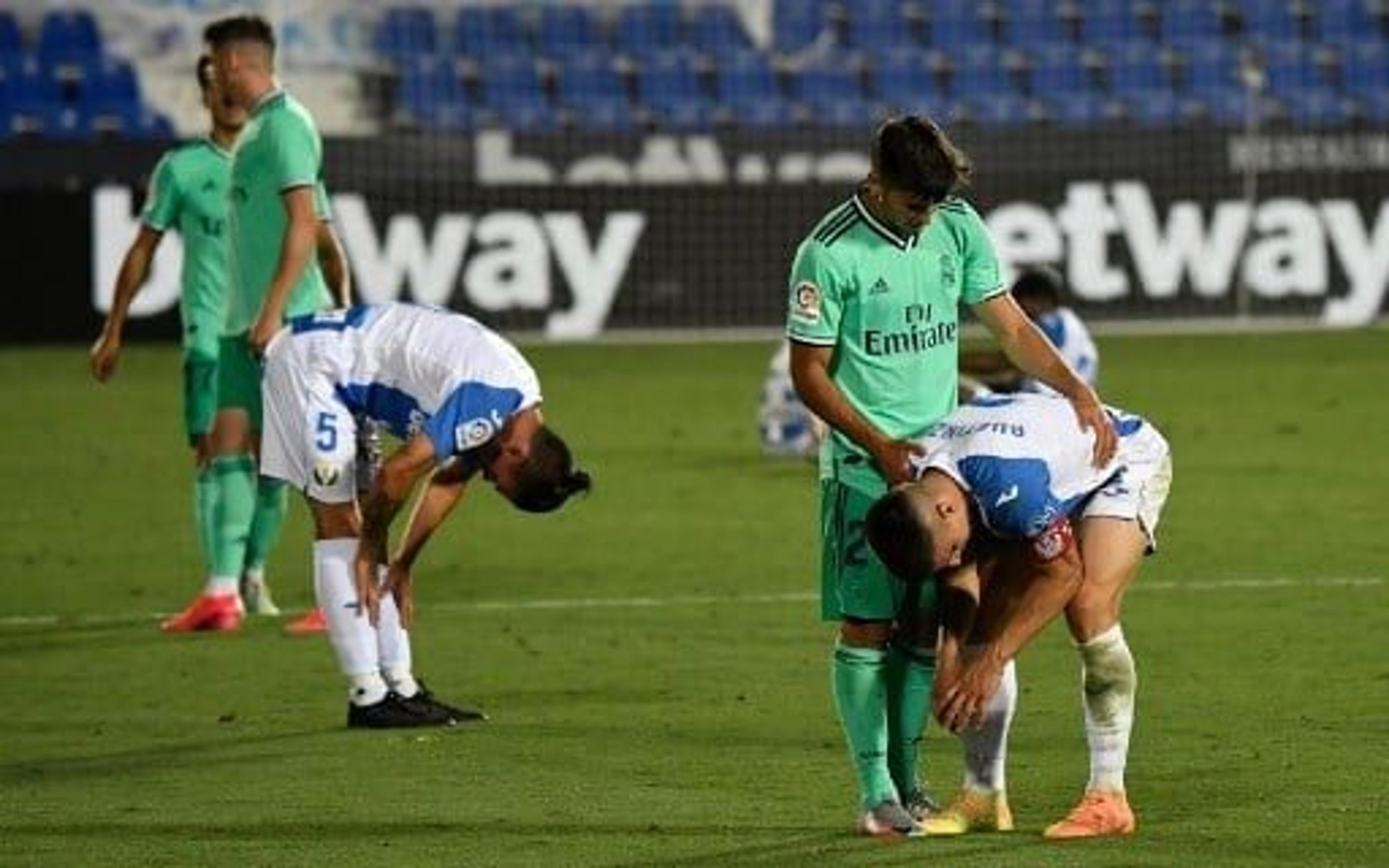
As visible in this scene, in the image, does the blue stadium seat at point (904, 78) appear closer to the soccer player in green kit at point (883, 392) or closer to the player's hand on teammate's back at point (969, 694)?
the soccer player in green kit at point (883, 392)

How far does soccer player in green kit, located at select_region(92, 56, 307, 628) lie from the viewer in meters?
13.9

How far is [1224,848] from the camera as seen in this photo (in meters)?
8.54

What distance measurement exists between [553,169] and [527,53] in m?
3.90

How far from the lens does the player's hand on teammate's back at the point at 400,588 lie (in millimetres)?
10445

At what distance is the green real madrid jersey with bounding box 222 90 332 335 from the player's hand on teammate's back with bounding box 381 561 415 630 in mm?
2380

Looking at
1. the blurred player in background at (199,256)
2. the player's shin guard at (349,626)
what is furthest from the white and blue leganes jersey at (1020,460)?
the blurred player in background at (199,256)

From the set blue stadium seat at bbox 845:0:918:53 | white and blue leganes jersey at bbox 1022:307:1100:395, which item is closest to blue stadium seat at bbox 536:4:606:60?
blue stadium seat at bbox 845:0:918:53

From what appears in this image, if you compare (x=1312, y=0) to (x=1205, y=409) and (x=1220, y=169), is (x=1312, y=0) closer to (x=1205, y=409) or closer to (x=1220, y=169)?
(x=1220, y=169)

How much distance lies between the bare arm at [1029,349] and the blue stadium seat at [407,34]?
69.6ft

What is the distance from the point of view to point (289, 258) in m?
12.8

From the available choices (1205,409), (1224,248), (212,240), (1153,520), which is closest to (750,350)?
(1224,248)

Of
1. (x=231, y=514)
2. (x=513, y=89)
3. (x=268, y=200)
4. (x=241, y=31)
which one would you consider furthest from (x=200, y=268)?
(x=513, y=89)

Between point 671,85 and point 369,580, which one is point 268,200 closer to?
point 369,580

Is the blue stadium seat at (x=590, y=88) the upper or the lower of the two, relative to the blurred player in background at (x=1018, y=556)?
lower
